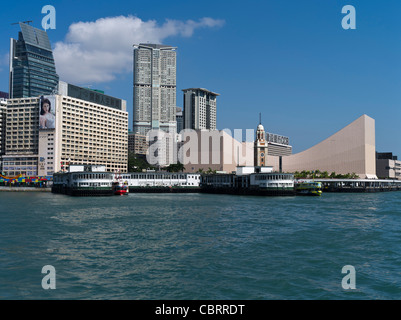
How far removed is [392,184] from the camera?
12619cm

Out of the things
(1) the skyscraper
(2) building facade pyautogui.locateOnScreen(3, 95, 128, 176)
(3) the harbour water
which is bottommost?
(3) the harbour water

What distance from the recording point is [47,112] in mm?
108125

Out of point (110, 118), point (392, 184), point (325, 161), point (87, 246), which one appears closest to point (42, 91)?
point (110, 118)

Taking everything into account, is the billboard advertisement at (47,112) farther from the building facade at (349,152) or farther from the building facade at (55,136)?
the building facade at (349,152)

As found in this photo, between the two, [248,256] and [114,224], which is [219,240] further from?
[114,224]

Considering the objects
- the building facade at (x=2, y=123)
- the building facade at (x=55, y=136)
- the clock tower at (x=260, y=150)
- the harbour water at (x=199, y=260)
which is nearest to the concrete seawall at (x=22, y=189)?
the building facade at (x=55, y=136)

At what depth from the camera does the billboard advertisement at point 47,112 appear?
108 meters

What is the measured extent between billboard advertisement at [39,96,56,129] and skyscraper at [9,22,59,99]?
1943 inches

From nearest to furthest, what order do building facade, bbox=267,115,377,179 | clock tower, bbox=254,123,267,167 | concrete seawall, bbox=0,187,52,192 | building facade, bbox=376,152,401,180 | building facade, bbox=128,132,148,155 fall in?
concrete seawall, bbox=0,187,52,192 < clock tower, bbox=254,123,267,167 < building facade, bbox=267,115,377,179 < building facade, bbox=376,152,401,180 < building facade, bbox=128,132,148,155

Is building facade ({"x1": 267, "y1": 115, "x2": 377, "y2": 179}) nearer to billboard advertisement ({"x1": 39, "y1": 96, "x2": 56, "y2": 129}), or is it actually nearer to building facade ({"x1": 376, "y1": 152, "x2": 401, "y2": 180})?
building facade ({"x1": 376, "y1": 152, "x2": 401, "y2": 180})

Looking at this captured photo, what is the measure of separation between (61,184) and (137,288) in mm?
78967

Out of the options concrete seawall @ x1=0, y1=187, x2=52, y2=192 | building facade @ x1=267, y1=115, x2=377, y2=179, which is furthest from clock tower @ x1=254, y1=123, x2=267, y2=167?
concrete seawall @ x1=0, y1=187, x2=52, y2=192

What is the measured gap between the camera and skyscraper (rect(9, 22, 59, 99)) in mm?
153000

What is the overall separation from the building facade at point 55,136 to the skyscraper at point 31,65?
3761 centimetres
